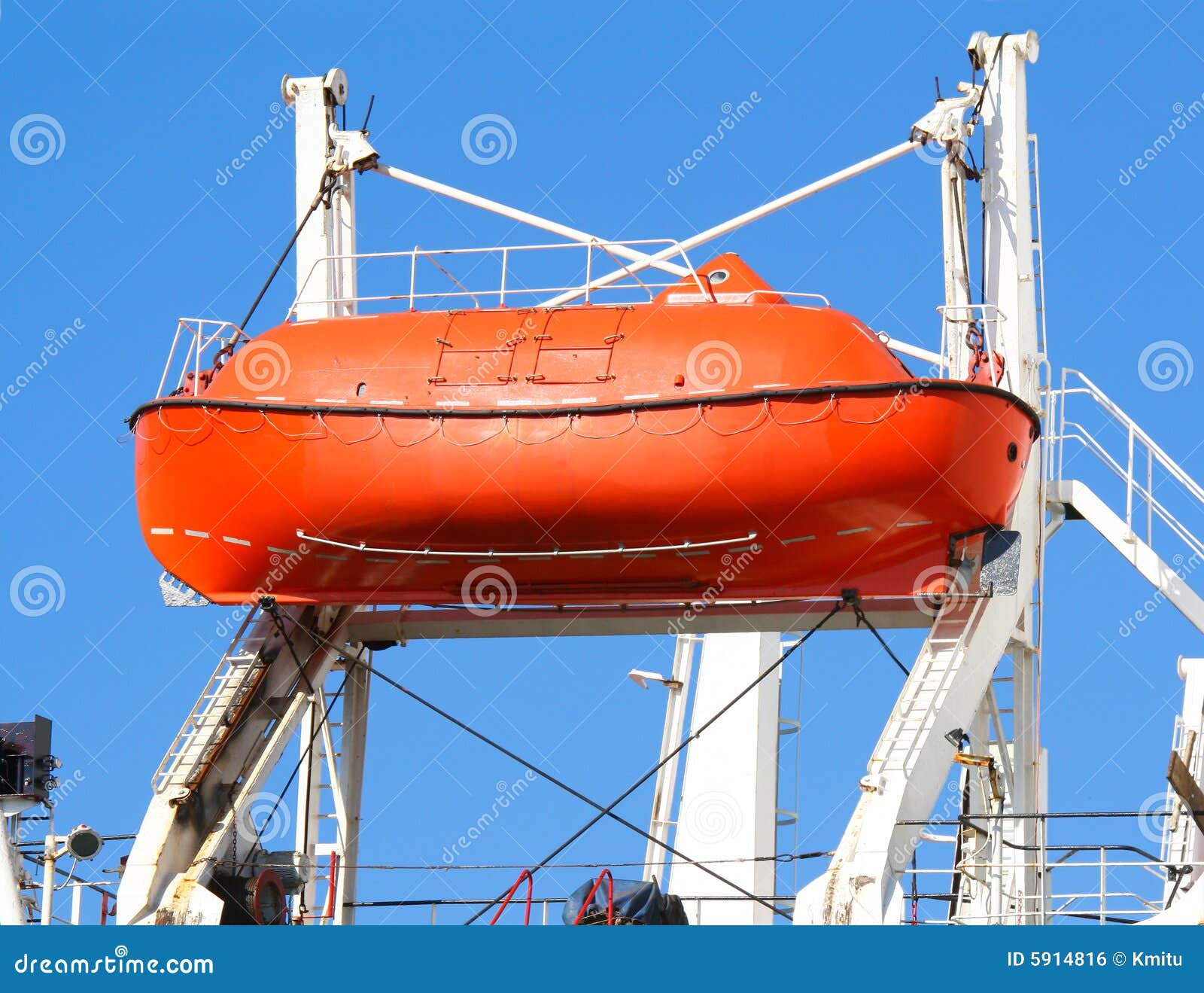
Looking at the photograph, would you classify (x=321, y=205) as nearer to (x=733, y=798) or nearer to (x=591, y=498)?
(x=591, y=498)

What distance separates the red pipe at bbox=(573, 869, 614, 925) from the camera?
17625 mm

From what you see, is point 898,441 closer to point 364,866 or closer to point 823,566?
point 823,566

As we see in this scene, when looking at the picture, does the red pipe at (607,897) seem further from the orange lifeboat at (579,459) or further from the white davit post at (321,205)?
the white davit post at (321,205)

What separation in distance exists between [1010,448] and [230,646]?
6.97 m

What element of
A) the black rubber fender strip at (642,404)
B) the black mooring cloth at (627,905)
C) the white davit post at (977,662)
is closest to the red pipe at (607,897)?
the black mooring cloth at (627,905)

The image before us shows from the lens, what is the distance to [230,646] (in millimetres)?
21172

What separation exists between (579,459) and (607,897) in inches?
134

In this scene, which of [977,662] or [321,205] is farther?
[321,205]

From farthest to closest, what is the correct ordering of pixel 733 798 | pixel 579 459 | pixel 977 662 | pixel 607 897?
pixel 733 798
pixel 977 662
pixel 579 459
pixel 607 897

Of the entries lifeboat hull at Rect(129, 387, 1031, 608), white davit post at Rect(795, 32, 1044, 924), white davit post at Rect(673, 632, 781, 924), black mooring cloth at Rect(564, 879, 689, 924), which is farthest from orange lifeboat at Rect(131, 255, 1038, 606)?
white davit post at Rect(673, 632, 781, 924)

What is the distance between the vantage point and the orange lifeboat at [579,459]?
61.5ft

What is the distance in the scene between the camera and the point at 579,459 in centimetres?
1881

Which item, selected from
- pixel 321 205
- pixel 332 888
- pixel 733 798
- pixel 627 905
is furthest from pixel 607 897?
pixel 321 205

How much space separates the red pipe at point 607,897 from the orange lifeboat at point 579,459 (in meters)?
2.73
